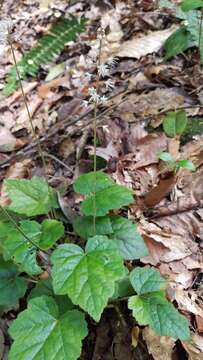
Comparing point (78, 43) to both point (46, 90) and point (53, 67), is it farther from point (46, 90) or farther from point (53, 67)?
point (46, 90)

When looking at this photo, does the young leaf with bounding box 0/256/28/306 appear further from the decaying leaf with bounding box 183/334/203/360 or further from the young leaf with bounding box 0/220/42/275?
the decaying leaf with bounding box 183/334/203/360

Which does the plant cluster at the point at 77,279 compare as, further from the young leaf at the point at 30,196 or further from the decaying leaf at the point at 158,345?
the decaying leaf at the point at 158,345

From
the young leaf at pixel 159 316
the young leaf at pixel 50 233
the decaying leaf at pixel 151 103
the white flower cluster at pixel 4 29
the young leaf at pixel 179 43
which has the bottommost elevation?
the young leaf at pixel 159 316

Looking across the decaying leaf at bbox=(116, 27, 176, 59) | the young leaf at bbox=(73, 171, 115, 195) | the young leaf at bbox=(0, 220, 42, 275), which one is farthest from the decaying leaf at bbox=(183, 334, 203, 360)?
the decaying leaf at bbox=(116, 27, 176, 59)

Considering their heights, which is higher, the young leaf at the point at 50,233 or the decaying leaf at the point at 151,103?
the young leaf at the point at 50,233

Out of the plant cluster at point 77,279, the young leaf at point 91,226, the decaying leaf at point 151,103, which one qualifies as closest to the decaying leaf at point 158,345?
the plant cluster at point 77,279

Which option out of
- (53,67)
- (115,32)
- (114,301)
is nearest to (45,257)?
(114,301)

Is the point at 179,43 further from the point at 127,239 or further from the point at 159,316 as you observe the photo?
the point at 159,316
